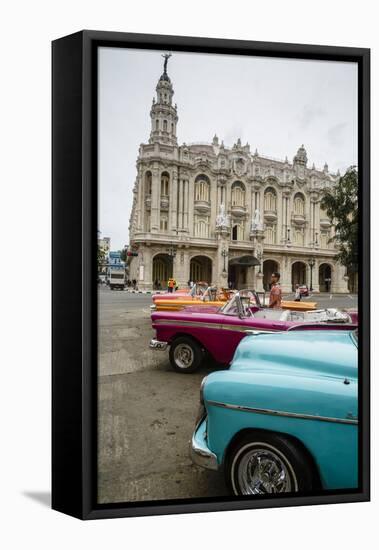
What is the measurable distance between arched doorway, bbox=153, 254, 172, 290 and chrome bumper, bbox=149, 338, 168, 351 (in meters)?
0.50

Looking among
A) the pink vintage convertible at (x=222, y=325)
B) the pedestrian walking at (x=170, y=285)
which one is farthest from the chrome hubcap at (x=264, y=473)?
the pedestrian walking at (x=170, y=285)

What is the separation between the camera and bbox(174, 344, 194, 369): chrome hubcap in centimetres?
368

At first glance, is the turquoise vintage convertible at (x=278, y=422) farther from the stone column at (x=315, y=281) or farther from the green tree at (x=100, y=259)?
the green tree at (x=100, y=259)

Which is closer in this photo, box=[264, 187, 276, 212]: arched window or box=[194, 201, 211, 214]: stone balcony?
box=[194, 201, 211, 214]: stone balcony

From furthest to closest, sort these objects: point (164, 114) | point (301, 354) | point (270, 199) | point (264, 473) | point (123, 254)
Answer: point (270, 199)
point (123, 254)
point (164, 114)
point (301, 354)
point (264, 473)

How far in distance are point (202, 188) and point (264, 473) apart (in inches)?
93.9

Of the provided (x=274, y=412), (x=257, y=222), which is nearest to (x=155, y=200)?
(x=257, y=222)

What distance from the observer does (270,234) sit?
3803mm

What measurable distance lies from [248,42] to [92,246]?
2141 millimetres

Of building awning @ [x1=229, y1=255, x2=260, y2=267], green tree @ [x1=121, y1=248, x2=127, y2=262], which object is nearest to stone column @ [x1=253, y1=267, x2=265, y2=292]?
building awning @ [x1=229, y1=255, x2=260, y2=267]

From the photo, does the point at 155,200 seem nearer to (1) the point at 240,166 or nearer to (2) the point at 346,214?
(1) the point at 240,166

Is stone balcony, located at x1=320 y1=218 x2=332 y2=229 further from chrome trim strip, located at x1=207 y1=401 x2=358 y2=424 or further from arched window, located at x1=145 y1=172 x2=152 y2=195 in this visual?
chrome trim strip, located at x1=207 y1=401 x2=358 y2=424

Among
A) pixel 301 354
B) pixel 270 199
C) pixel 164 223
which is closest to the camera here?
pixel 301 354

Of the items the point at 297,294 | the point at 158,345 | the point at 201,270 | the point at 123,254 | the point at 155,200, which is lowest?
the point at 158,345
